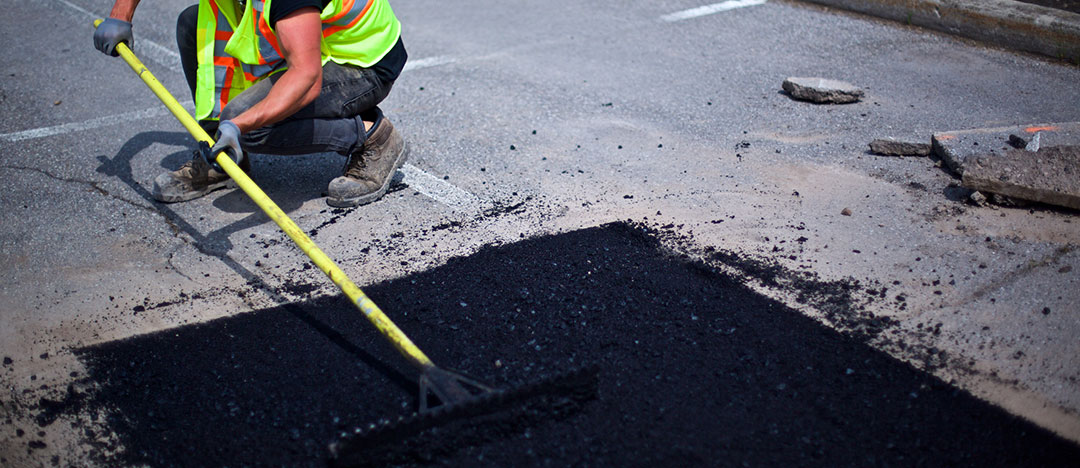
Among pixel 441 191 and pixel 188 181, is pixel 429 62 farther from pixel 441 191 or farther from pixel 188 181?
pixel 188 181

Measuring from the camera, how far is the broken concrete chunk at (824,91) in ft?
15.5

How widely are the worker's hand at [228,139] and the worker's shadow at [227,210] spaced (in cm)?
56

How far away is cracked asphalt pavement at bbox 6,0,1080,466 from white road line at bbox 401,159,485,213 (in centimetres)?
2

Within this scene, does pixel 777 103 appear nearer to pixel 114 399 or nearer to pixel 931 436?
pixel 931 436

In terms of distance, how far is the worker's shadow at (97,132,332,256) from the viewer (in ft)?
11.9

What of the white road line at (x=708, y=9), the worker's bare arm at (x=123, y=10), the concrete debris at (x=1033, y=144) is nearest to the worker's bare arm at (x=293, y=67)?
the worker's bare arm at (x=123, y=10)

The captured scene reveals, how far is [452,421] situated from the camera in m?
2.27

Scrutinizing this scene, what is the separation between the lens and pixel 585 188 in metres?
3.90

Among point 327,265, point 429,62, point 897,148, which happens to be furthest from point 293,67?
point 897,148

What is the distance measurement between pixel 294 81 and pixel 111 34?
1133 mm

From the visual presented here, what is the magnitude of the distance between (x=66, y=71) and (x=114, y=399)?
3965mm

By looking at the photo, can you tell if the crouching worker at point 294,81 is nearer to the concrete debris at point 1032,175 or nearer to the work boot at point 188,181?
the work boot at point 188,181

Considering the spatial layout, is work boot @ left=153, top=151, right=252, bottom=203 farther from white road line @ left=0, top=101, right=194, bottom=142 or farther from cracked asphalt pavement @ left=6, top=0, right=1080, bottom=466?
white road line @ left=0, top=101, right=194, bottom=142

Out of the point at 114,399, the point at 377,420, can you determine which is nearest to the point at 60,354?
the point at 114,399
